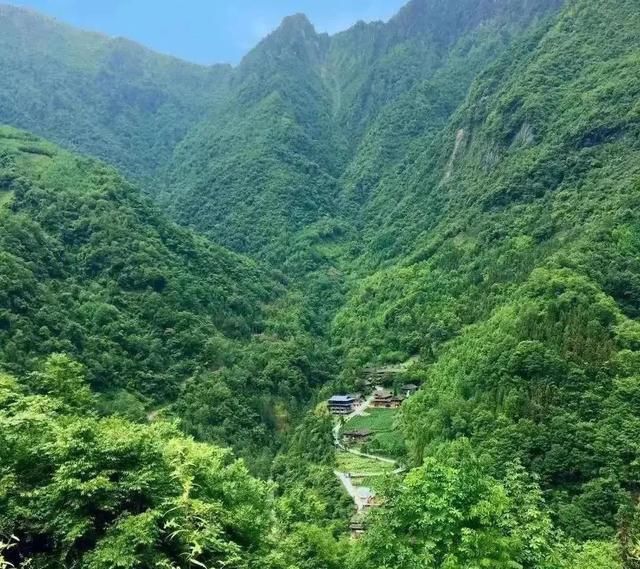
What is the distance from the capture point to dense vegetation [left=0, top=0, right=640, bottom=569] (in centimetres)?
2275

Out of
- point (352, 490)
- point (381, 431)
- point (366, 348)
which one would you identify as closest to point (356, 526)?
point (352, 490)

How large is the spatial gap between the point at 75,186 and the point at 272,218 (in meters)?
70.3

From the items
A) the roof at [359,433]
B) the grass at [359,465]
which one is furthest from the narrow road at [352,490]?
the roof at [359,433]

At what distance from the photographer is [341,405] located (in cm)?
8594

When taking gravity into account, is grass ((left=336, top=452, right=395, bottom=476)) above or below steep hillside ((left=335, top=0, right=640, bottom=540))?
below

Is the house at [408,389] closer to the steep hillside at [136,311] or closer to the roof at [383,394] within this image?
the roof at [383,394]

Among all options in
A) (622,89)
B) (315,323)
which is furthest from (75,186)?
(622,89)

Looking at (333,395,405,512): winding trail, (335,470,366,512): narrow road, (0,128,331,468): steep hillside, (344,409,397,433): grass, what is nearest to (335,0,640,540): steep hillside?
(333,395,405,512): winding trail

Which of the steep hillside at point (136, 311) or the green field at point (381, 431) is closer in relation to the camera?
the green field at point (381, 431)

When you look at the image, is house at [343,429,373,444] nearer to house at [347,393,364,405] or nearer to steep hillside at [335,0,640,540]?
steep hillside at [335,0,640,540]

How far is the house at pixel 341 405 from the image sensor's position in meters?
85.5

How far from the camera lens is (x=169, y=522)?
20172 millimetres

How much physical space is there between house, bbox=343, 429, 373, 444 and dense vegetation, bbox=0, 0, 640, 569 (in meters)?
2.50

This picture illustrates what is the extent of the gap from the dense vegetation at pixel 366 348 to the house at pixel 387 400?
3.22 meters
